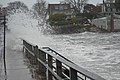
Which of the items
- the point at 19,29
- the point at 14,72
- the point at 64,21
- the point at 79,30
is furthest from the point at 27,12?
the point at 64,21

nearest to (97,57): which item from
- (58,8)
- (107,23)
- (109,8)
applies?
(107,23)

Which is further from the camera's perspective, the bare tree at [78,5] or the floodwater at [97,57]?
the bare tree at [78,5]

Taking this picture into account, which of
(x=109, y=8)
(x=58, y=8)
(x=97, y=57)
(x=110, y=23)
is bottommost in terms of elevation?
(x=97, y=57)

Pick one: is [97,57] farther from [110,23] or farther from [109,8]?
[109,8]

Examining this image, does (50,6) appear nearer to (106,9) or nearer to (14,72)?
(106,9)

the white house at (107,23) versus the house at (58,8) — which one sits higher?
the house at (58,8)

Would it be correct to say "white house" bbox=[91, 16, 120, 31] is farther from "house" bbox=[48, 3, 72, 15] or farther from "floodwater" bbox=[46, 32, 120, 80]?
"floodwater" bbox=[46, 32, 120, 80]

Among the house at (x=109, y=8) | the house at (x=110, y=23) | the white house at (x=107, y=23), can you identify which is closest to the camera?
the house at (x=110, y=23)

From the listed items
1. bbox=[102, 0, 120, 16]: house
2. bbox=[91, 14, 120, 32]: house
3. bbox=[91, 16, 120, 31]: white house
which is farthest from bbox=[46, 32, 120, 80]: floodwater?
bbox=[102, 0, 120, 16]: house

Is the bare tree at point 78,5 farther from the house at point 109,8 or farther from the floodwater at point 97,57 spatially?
the floodwater at point 97,57

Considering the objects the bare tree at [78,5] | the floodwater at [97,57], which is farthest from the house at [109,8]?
the floodwater at [97,57]

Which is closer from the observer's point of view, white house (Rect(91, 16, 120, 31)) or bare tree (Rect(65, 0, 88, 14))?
white house (Rect(91, 16, 120, 31))

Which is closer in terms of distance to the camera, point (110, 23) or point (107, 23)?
point (110, 23)

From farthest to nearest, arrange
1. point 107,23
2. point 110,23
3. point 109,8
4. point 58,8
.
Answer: point 58,8, point 109,8, point 107,23, point 110,23
